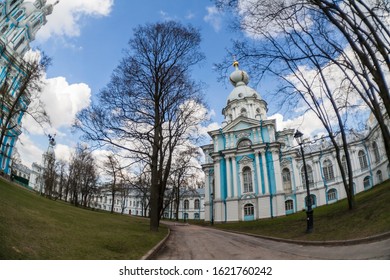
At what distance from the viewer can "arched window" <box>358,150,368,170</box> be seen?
28381mm

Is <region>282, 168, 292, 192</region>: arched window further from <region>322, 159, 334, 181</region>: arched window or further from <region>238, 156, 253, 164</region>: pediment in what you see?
<region>238, 156, 253, 164</region>: pediment

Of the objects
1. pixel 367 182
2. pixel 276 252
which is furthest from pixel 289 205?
pixel 276 252

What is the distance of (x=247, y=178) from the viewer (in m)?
29.1

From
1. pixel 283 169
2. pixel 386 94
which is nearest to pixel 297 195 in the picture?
pixel 283 169

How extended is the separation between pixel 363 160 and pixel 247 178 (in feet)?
46.5

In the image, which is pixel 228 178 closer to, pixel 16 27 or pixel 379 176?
pixel 379 176

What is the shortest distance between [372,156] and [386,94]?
2817 centimetres

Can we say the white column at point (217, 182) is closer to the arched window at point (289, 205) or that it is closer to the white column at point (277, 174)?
the white column at point (277, 174)

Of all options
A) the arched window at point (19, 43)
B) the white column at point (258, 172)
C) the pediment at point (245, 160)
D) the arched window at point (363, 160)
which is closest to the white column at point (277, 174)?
the white column at point (258, 172)

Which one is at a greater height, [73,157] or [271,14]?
[73,157]

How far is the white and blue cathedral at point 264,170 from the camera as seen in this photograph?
87.9 feet

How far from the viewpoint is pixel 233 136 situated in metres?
31.1
